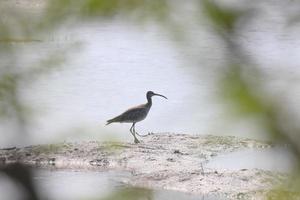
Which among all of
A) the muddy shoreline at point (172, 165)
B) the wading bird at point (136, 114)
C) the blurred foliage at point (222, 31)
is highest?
the blurred foliage at point (222, 31)

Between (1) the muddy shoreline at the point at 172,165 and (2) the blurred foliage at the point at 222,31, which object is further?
(1) the muddy shoreline at the point at 172,165

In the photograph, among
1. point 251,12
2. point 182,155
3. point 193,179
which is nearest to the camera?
point 251,12

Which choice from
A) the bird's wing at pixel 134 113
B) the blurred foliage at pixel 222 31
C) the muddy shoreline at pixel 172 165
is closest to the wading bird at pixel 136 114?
the bird's wing at pixel 134 113

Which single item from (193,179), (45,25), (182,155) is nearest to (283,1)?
(45,25)

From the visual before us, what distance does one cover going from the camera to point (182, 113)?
72cm

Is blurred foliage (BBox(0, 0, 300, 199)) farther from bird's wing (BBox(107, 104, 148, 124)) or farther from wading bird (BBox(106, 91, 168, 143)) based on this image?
bird's wing (BBox(107, 104, 148, 124))

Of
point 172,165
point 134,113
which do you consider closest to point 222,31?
point 134,113

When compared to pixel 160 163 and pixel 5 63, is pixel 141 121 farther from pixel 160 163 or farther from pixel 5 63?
pixel 5 63

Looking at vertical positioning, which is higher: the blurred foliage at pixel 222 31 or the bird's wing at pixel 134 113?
the blurred foliage at pixel 222 31

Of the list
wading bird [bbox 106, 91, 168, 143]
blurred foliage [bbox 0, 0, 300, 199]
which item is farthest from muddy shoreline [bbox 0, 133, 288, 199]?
blurred foliage [bbox 0, 0, 300, 199]

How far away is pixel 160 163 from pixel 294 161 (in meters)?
7.27

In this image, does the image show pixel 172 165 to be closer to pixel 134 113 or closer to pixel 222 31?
pixel 134 113

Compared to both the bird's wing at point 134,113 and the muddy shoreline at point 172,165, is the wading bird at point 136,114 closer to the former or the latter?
the bird's wing at point 134,113

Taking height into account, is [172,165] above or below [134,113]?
below
